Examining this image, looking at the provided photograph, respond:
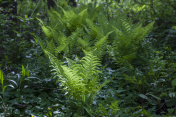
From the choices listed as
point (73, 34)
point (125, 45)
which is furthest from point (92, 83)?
point (73, 34)

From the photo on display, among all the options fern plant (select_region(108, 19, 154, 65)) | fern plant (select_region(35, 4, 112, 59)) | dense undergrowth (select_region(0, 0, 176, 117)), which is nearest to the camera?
dense undergrowth (select_region(0, 0, 176, 117))

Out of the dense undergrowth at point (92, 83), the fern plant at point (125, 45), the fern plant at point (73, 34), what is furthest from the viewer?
the fern plant at point (73, 34)

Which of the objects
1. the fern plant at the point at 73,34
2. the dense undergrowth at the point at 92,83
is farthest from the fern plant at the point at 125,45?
the fern plant at the point at 73,34

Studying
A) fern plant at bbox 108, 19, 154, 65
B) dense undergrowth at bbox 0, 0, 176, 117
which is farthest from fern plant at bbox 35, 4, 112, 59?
fern plant at bbox 108, 19, 154, 65

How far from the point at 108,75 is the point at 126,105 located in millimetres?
568

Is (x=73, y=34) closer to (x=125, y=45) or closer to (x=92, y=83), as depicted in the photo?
(x=125, y=45)

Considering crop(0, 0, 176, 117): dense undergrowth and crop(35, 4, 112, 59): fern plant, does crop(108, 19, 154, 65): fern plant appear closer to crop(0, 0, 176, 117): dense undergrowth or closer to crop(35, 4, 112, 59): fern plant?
crop(0, 0, 176, 117): dense undergrowth

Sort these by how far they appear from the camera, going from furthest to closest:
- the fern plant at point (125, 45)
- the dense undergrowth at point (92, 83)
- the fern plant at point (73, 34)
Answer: the fern plant at point (73, 34) → the fern plant at point (125, 45) → the dense undergrowth at point (92, 83)

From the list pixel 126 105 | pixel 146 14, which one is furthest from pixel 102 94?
pixel 146 14

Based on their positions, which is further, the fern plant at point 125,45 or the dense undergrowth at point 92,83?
the fern plant at point 125,45

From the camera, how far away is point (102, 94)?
1.98m

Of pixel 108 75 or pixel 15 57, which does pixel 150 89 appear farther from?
pixel 15 57

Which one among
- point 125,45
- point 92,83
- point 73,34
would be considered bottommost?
point 92,83

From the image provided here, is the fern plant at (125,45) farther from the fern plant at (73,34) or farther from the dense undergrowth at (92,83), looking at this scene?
the fern plant at (73,34)
